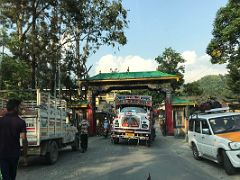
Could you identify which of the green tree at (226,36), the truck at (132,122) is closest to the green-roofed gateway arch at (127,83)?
the green tree at (226,36)

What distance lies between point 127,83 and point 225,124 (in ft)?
82.1

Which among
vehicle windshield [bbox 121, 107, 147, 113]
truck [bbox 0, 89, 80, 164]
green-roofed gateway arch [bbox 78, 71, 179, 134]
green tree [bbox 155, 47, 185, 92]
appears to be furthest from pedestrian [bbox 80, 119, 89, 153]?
green tree [bbox 155, 47, 185, 92]

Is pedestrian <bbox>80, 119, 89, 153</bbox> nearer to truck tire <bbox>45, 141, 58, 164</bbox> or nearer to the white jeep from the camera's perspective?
truck tire <bbox>45, 141, 58, 164</bbox>

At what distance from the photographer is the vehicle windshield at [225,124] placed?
42.7 ft

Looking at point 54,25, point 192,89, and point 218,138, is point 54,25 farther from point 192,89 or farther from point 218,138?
point 192,89

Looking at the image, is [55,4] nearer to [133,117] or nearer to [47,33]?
[47,33]

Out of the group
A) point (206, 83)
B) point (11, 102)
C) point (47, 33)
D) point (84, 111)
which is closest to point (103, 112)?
point (84, 111)

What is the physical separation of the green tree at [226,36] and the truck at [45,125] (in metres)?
15.4

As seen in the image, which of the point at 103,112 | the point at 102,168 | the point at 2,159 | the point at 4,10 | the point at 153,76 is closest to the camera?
the point at 2,159

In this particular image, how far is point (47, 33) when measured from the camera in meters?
28.8

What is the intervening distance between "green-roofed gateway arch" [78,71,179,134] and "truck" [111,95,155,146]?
38.2 ft

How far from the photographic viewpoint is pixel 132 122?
78.3 feet

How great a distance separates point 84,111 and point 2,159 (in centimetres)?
3410

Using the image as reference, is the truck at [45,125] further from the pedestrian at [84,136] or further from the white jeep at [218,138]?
the white jeep at [218,138]
